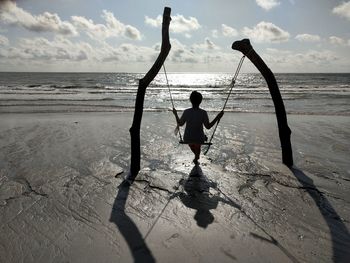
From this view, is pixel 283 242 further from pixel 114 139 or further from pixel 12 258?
pixel 114 139

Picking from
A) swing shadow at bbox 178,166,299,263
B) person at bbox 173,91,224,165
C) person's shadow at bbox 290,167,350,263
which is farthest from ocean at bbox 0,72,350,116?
swing shadow at bbox 178,166,299,263

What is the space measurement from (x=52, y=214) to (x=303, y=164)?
5.39 meters

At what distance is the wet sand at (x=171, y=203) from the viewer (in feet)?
12.3

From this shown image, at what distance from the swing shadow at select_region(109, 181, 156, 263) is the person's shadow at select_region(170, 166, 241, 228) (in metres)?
0.84

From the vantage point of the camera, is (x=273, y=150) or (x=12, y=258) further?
(x=273, y=150)

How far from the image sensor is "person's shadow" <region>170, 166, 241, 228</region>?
179 inches

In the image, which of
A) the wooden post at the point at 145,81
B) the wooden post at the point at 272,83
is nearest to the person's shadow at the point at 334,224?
the wooden post at the point at 272,83

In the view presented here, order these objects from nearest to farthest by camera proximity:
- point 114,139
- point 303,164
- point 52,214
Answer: point 52,214
point 303,164
point 114,139

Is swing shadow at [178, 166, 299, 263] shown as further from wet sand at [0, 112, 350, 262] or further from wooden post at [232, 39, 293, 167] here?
wooden post at [232, 39, 293, 167]

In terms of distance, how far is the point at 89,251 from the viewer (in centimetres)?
371

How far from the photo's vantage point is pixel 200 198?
522cm

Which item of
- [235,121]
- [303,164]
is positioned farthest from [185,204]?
[235,121]

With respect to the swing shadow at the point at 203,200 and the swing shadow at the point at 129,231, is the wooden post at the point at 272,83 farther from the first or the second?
the swing shadow at the point at 129,231

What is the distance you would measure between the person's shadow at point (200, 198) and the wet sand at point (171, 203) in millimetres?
16
